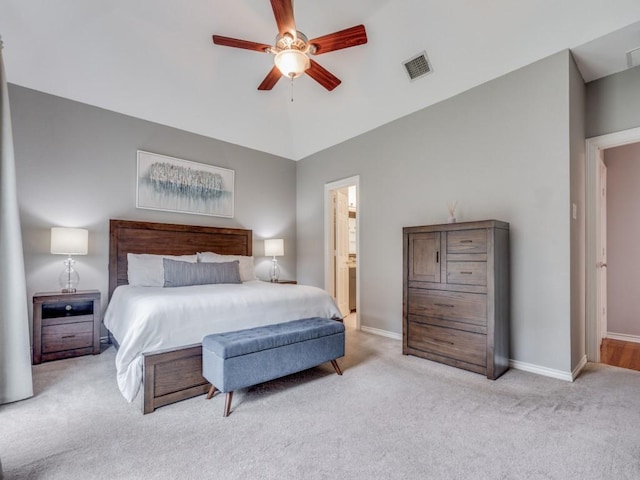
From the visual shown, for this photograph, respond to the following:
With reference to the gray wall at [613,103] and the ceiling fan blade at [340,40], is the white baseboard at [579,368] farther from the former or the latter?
the ceiling fan blade at [340,40]

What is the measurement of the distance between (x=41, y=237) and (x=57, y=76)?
1.76 metres

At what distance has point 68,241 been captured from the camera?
10.7 ft

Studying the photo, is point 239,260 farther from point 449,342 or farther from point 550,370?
point 550,370

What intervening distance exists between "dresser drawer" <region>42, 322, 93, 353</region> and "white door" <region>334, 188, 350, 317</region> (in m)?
3.38

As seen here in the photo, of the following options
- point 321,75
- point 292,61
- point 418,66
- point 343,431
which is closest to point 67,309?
point 343,431

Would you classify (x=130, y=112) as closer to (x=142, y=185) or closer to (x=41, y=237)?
(x=142, y=185)

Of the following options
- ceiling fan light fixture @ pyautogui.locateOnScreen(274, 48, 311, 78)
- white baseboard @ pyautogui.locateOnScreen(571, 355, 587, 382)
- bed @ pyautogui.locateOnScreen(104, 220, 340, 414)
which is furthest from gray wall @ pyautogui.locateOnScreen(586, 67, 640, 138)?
bed @ pyautogui.locateOnScreen(104, 220, 340, 414)

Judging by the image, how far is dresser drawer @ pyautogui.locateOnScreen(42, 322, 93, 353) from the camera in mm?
3119

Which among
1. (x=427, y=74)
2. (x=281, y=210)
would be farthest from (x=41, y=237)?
(x=427, y=74)

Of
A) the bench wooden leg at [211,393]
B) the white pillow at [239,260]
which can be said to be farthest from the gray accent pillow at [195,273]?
the bench wooden leg at [211,393]

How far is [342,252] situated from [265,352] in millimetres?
3292

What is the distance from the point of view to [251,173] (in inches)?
204

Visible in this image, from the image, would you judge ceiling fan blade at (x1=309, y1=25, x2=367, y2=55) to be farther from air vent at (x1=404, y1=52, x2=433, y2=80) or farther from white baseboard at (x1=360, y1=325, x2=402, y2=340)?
white baseboard at (x1=360, y1=325, x2=402, y2=340)

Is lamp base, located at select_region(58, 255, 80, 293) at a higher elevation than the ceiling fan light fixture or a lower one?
lower
